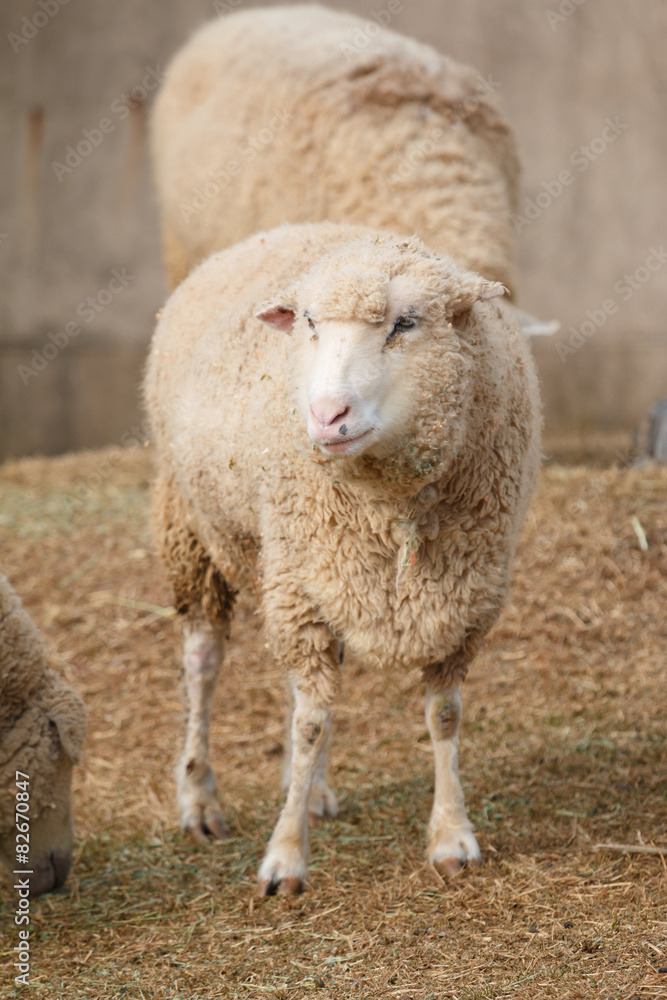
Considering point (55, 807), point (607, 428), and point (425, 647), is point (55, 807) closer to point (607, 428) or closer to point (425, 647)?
point (425, 647)

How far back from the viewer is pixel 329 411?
2.35 m

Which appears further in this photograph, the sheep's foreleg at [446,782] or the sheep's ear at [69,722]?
the sheep's ear at [69,722]

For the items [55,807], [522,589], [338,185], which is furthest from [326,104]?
[55,807]

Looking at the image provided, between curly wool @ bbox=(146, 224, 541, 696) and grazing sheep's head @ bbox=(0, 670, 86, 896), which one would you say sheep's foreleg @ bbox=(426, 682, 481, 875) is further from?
grazing sheep's head @ bbox=(0, 670, 86, 896)

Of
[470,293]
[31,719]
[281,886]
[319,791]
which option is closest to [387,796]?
[319,791]

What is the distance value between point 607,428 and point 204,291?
6.41m
